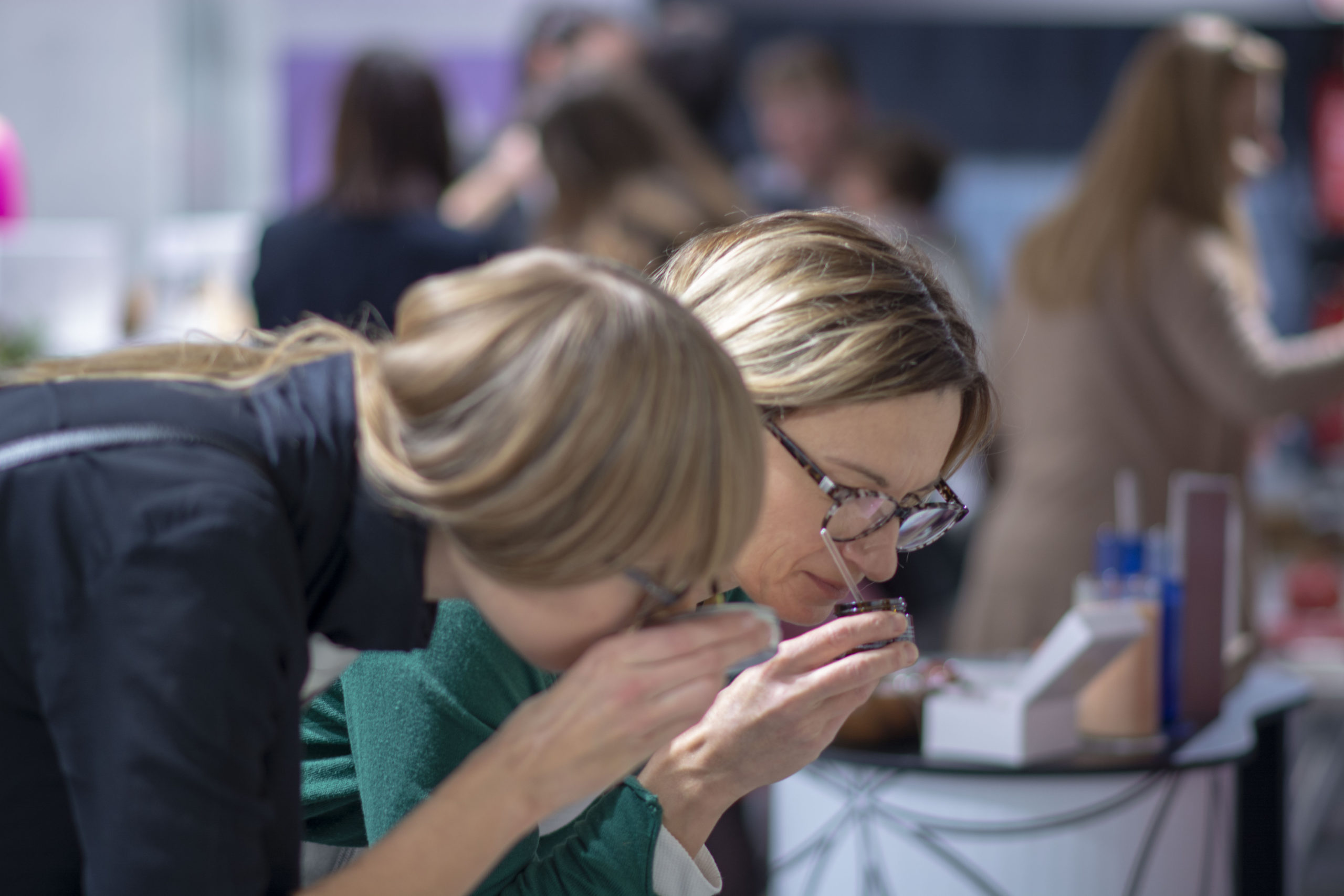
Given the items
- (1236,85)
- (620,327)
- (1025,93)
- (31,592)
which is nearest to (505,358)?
(620,327)

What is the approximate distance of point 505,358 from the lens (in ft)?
2.57

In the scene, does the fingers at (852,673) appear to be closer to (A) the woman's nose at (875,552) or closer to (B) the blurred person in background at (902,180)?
(A) the woman's nose at (875,552)

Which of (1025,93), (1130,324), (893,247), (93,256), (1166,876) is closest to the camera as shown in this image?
(893,247)

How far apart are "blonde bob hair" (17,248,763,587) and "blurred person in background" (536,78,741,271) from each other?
167 centimetres

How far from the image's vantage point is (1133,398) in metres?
2.50

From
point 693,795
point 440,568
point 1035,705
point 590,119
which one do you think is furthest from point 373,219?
point 440,568

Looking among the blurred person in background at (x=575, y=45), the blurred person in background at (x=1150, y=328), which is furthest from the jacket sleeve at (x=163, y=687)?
the blurred person in background at (x=575, y=45)

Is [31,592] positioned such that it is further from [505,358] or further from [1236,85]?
[1236,85]

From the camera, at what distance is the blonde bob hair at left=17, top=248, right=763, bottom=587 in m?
0.77

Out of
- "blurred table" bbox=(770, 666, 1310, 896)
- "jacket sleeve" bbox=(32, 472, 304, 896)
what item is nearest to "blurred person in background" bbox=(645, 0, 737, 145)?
"blurred table" bbox=(770, 666, 1310, 896)

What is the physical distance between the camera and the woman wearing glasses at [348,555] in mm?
745

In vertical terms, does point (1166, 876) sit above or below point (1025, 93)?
below

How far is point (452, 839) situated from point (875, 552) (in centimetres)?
54

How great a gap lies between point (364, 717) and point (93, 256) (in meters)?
2.99
